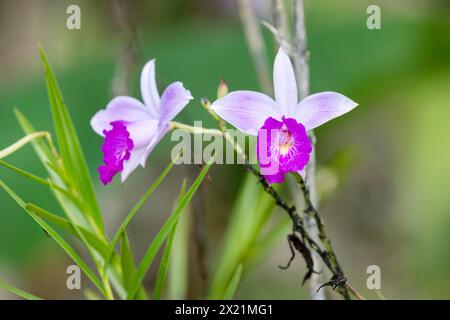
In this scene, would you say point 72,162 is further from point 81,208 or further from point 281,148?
point 281,148

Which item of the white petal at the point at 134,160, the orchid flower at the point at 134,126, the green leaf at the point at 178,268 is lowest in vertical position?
the green leaf at the point at 178,268

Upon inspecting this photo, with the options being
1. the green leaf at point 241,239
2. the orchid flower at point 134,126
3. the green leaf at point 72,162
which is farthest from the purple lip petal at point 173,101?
the green leaf at point 241,239

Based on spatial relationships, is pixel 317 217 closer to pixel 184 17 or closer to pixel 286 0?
pixel 286 0

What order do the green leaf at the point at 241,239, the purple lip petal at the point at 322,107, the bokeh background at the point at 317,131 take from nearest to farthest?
the purple lip petal at the point at 322,107, the green leaf at the point at 241,239, the bokeh background at the point at 317,131

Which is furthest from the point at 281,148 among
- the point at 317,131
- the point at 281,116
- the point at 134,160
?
the point at 317,131

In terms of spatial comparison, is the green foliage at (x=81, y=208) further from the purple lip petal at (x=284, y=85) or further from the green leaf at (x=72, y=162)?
the purple lip petal at (x=284, y=85)

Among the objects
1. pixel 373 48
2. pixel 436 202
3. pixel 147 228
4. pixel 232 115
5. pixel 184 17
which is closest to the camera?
pixel 232 115
